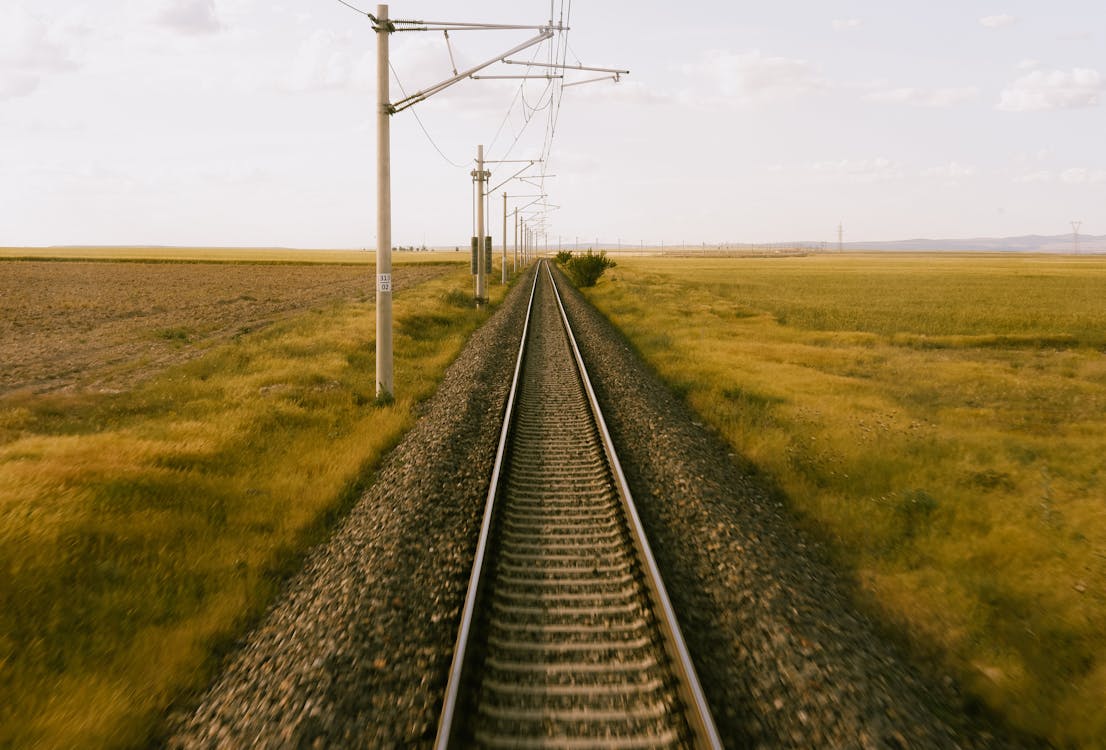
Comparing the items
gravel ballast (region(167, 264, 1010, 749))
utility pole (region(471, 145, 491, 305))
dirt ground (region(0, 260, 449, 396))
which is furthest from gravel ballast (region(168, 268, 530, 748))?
utility pole (region(471, 145, 491, 305))

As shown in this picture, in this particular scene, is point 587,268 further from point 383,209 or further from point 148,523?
point 148,523

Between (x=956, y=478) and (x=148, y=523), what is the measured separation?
9415 mm

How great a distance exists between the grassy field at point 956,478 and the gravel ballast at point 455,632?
562mm

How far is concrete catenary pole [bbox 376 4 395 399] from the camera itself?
1080 centimetres

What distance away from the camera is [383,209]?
11234 mm

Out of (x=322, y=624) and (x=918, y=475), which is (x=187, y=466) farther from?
(x=918, y=475)

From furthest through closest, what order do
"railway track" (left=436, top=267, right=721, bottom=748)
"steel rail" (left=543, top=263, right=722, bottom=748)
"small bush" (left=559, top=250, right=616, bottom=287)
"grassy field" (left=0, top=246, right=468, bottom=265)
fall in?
"grassy field" (left=0, top=246, right=468, bottom=265), "small bush" (left=559, top=250, right=616, bottom=287), "railway track" (left=436, top=267, right=721, bottom=748), "steel rail" (left=543, top=263, right=722, bottom=748)

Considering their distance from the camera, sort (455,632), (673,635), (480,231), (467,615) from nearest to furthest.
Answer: (673,635), (467,615), (455,632), (480,231)

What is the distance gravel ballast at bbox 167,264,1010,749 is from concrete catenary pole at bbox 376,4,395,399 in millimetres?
3968

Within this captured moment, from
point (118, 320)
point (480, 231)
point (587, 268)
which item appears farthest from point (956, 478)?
point (587, 268)

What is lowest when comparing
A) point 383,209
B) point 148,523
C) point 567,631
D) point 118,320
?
point 567,631

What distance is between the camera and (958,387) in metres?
14.4

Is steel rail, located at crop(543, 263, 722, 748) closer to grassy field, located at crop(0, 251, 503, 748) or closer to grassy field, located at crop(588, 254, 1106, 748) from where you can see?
grassy field, located at crop(588, 254, 1106, 748)

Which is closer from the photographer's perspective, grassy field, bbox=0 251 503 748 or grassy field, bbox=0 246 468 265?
grassy field, bbox=0 251 503 748
